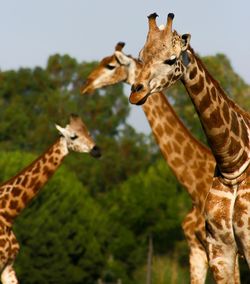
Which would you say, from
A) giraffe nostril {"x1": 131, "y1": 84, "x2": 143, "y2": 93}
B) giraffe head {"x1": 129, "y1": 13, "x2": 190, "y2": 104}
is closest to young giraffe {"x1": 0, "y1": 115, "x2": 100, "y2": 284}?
giraffe head {"x1": 129, "y1": 13, "x2": 190, "y2": 104}

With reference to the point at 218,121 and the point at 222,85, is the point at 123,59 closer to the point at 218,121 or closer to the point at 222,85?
the point at 218,121

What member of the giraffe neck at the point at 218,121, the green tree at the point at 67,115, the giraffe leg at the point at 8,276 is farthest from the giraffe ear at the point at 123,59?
the green tree at the point at 67,115

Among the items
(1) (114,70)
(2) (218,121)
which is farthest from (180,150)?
(2) (218,121)

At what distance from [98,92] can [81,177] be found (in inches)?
576

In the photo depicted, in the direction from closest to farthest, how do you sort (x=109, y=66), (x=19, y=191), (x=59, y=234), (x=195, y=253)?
1. (x=195, y=253)
2. (x=109, y=66)
3. (x=19, y=191)
4. (x=59, y=234)

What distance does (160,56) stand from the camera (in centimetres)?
889

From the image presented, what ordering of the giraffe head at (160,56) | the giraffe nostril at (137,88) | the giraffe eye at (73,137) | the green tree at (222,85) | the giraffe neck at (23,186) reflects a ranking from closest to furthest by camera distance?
the giraffe nostril at (137,88), the giraffe head at (160,56), the giraffe neck at (23,186), the giraffe eye at (73,137), the green tree at (222,85)

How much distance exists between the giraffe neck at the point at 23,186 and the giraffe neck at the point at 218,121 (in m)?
9.29

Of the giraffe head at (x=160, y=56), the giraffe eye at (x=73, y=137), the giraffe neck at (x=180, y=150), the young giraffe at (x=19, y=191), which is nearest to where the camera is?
the giraffe head at (x=160, y=56)

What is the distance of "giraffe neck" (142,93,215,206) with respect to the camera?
15484 millimetres

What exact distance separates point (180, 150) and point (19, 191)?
429 cm

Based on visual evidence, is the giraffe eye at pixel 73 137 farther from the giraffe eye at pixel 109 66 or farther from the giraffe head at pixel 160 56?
the giraffe head at pixel 160 56

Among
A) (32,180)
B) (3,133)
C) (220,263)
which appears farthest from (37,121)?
(220,263)

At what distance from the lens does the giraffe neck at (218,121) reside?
31.1 ft
